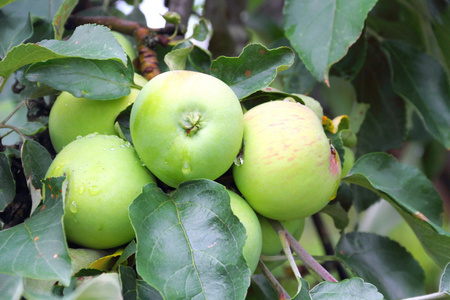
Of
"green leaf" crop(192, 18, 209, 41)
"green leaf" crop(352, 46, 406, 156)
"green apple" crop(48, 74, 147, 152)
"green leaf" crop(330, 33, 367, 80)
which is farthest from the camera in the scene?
"green leaf" crop(352, 46, 406, 156)

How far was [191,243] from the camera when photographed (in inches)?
21.3

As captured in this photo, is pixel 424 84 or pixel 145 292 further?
pixel 424 84

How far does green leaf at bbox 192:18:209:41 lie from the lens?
880mm

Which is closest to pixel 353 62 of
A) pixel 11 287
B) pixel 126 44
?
pixel 126 44

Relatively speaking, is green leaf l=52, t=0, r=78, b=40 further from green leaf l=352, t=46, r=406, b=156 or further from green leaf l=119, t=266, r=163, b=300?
green leaf l=352, t=46, r=406, b=156

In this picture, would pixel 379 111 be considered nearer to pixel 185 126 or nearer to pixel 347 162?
pixel 347 162

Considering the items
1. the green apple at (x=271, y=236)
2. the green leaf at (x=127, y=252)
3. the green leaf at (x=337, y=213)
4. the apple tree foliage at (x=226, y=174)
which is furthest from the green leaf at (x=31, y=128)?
the green leaf at (x=337, y=213)

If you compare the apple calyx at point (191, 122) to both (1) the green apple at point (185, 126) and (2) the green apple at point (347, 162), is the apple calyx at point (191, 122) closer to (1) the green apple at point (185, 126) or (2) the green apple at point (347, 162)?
(1) the green apple at point (185, 126)

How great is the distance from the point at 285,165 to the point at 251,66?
0.18 m

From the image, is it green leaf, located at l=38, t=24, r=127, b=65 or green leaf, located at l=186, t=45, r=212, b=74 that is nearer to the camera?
green leaf, located at l=38, t=24, r=127, b=65

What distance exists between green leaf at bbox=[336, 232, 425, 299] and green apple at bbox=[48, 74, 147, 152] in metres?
0.45

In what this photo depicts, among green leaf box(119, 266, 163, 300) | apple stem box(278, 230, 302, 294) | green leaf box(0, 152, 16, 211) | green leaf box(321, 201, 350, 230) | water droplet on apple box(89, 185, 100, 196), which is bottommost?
green leaf box(321, 201, 350, 230)

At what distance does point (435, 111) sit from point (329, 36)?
330 mm

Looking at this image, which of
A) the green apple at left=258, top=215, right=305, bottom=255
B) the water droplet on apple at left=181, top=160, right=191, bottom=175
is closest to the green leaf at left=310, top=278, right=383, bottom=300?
the green apple at left=258, top=215, right=305, bottom=255
